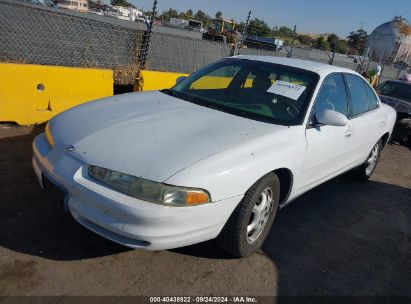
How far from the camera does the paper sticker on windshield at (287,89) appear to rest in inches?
143

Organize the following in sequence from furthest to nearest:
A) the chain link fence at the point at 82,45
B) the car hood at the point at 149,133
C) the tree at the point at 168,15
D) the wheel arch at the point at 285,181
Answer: the tree at the point at 168,15 < the chain link fence at the point at 82,45 < the wheel arch at the point at 285,181 < the car hood at the point at 149,133

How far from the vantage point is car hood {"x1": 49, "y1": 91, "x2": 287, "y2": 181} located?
2.59 meters

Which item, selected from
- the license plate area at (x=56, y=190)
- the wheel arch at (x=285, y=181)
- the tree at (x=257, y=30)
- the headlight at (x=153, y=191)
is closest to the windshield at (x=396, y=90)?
the wheel arch at (x=285, y=181)

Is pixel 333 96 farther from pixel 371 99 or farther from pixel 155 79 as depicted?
pixel 155 79

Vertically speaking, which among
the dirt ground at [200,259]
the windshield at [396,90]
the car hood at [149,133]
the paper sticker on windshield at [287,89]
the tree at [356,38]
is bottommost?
the dirt ground at [200,259]

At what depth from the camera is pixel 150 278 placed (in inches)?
110

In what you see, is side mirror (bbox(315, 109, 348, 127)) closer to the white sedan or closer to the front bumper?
the white sedan

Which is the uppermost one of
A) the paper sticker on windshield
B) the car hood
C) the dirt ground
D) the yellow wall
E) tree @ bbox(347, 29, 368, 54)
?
tree @ bbox(347, 29, 368, 54)

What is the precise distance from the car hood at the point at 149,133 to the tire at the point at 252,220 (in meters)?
0.39

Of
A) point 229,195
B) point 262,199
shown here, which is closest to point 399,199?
point 262,199

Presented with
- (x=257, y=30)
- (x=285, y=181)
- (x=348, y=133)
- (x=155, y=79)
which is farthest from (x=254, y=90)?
(x=257, y=30)

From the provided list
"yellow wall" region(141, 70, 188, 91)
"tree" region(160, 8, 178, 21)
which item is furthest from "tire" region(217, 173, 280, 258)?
"tree" region(160, 8, 178, 21)

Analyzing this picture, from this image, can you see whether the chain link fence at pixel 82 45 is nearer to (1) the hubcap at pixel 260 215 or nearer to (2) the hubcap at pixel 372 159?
(2) the hubcap at pixel 372 159

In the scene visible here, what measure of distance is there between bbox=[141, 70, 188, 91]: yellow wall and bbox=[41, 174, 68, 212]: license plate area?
4.22 metres
